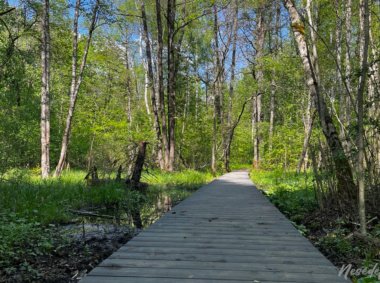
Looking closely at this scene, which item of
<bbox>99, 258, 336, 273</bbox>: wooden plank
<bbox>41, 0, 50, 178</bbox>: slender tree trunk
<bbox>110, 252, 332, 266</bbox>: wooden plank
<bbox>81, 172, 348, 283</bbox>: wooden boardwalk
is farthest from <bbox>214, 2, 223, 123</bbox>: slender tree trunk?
<bbox>99, 258, 336, 273</bbox>: wooden plank

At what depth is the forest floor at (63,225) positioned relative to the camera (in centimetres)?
404

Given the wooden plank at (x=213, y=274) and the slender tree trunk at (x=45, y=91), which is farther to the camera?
the slender tree trunk at (x=45, y=91)

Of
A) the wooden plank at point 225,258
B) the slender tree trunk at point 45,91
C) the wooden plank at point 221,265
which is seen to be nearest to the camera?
the wooden plank at point 221,265

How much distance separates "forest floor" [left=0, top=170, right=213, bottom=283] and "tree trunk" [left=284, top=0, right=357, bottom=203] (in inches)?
142

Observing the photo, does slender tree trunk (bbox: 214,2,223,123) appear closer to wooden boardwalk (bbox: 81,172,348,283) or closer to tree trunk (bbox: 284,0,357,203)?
tree trunk (bbox: 284,0,357,203)

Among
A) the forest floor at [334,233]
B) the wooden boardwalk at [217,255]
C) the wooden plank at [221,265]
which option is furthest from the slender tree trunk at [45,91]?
the wooden plank at [221,265]

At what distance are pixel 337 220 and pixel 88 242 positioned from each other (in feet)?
12.7

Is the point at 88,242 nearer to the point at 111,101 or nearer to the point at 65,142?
the point at 65,142

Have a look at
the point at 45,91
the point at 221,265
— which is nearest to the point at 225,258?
the point at 221,265

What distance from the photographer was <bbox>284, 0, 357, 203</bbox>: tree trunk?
6.01 m

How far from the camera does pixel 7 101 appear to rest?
22.0 metres

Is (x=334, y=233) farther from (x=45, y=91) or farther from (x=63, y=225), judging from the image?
(x=45, y=91)

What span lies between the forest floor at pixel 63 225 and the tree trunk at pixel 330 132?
360 centimetres

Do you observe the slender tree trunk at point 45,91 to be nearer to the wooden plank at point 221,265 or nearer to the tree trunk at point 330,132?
the tree trunk at point 330,132
